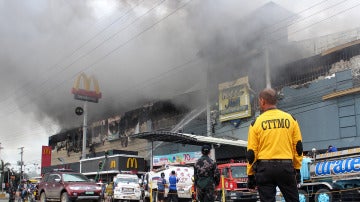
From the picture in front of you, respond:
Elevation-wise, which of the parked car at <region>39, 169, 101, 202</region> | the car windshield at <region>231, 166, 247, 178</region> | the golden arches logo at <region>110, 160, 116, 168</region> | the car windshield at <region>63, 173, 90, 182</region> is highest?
the golden arches logo at <region>110, 160, 116, 168</region>

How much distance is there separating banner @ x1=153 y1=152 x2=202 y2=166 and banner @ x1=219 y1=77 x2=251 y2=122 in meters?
3.14

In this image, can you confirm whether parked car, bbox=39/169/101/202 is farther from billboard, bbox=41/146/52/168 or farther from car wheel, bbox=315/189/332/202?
billboard, bbox=41/146/52/168

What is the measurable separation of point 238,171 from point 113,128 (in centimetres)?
2903

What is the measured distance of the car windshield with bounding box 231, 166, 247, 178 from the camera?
15.6m

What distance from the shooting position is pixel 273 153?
11.7ft

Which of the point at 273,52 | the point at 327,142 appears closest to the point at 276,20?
the point at 273,52

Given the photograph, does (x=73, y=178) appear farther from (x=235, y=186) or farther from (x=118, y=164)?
(x=118, y=164)

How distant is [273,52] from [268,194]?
77.0 ft

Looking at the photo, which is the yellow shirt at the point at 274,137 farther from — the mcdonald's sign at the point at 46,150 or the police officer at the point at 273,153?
the mcdonald's sign at the point at 46,150

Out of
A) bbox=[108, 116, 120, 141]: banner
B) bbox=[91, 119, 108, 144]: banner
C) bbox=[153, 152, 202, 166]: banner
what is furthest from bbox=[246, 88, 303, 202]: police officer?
bbox=[91, 119, 108, 144]: banner

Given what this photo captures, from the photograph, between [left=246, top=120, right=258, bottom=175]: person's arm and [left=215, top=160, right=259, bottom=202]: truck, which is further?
[left=215, top=160, right=259, bottom=202]: truck

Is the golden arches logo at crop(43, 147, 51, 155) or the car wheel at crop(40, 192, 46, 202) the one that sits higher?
the golden arches logo at crop(43, 147, 51, 155)

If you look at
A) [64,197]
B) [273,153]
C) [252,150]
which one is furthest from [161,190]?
[273,153]

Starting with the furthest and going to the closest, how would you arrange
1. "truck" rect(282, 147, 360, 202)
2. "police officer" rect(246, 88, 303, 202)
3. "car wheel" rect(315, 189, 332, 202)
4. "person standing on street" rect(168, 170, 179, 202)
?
1. "person standing on street" rect(168, 170, 179, 202)
2. "car wheel" rect(315, 189, 332, 202)
3. "truck" rect(282, 147, 360, 202)
4. "police officer" rect(246, 88, 303, 202)
